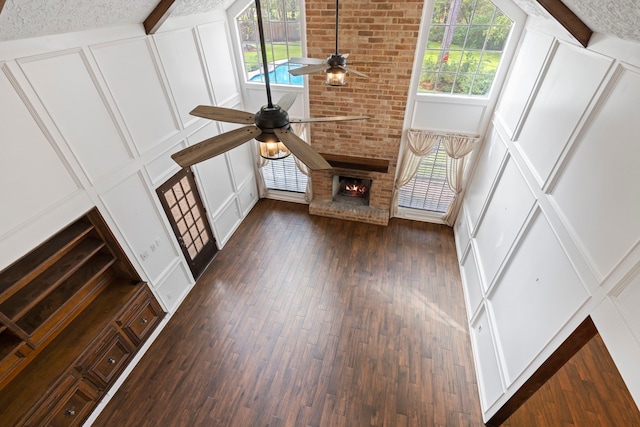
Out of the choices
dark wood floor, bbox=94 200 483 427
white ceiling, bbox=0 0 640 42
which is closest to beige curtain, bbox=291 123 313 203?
dark wood floor, bbox=94 200 483 427

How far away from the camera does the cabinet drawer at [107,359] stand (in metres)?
3.10

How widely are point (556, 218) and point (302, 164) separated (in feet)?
14.0

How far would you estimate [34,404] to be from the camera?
2535 mm

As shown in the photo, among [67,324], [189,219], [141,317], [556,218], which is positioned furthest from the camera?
[189,219]

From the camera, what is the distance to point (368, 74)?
4441 mm

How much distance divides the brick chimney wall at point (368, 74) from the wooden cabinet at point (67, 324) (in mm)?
3604

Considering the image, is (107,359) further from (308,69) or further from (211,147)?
(308,69)

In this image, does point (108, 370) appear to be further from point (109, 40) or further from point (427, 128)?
point (427, 128)

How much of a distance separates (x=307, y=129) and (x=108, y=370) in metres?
4.43

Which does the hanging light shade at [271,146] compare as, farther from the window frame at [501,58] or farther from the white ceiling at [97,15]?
the window frame at [501,58]

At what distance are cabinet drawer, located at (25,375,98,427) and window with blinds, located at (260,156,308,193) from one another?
434cm

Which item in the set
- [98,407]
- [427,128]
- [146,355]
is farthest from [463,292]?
[98,407]

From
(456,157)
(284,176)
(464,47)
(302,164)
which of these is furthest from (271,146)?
(284,176)

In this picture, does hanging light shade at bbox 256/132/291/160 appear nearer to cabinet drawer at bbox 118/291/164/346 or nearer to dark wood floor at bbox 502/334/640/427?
cabinet drawer at bbox 118/291/164/346
